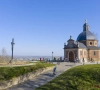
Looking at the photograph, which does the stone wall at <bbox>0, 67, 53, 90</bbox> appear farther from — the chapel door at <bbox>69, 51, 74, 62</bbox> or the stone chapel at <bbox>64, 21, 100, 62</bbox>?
the chapel door at <bbox>69, 51, 74, 62</bbox>

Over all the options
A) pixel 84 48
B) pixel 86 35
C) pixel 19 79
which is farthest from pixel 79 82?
pixel 86 35

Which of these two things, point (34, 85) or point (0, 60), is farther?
point (0, 60)

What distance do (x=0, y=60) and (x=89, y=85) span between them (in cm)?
1957

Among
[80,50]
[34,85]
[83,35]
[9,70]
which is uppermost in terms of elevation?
[83,35]

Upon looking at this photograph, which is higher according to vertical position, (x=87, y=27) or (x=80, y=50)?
(x=87, y=27)

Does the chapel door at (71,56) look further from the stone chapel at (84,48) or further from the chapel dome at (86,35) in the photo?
the chapel dome at (86,35)

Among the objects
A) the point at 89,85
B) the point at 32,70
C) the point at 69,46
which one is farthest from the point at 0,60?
the point at 69,46

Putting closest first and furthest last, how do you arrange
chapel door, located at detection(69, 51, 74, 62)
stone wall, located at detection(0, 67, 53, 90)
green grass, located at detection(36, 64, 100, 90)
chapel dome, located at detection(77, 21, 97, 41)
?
green grass, located at detection(36, 64, 100, 90)
stone wall, located at detection(0, 67, 53, 90)
chapel door, located at detection(69, 51, 74, 62)
chapel dome, located at detection(77, 21, 97, 41)

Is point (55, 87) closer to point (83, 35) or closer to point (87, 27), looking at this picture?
point (83, 35)

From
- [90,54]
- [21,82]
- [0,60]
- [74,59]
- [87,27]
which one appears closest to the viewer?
[21,82]

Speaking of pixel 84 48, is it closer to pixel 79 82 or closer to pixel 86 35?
pixel 86 35

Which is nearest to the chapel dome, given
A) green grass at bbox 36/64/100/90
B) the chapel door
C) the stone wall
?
the chapel door

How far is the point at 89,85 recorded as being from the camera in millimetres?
15742

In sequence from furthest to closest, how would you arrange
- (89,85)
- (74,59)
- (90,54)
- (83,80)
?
(90,54) → (74,59) → (83,80) → (89,85)
